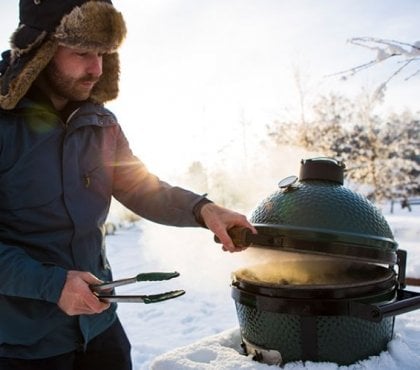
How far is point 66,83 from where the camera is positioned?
6.18 feet

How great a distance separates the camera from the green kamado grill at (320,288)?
174cm

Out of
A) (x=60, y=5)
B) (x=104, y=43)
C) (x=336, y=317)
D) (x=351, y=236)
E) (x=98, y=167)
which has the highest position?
(x=60, y=5)

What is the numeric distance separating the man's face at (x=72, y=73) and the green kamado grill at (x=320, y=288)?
0.90 meters

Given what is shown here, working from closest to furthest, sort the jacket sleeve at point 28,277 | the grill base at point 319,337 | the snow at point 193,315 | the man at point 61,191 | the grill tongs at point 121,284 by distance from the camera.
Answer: the grill tongs at point 121,284, the jacket sleeve at point 28,277, the man at point 61,191, the grill base at point 319,337, the snow at point 193,315

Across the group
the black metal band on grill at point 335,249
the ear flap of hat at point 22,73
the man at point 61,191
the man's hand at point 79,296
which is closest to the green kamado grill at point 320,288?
the black metal band on grill at point 335,249

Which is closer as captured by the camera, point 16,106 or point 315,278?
point 16,106

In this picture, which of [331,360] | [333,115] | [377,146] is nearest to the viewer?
[331,360]

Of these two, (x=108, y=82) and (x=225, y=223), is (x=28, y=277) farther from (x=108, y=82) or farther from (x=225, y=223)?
(x=108, y=82)

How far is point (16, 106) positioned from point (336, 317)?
152 centimetres

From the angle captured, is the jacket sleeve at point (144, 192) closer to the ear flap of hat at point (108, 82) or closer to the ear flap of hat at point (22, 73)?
the ear flap of hat at point (108, 82)

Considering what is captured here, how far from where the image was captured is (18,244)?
1685 mm

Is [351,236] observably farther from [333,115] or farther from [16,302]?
[333,115]

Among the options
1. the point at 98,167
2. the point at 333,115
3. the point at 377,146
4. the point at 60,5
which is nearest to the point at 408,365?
the point at 98,167

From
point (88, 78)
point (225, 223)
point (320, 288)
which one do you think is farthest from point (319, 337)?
point (88, 78)
